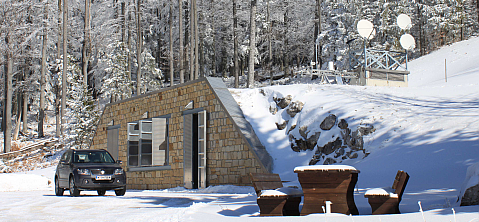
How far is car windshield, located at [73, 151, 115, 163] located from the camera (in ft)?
44.1

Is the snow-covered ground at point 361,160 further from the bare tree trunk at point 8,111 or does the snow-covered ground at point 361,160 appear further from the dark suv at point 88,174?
the bare tree trunk at point 8,111

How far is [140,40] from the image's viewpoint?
36219mm

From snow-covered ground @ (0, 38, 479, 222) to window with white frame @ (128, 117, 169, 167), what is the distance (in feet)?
7.44

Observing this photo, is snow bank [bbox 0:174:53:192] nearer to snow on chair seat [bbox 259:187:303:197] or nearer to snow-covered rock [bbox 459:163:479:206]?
snow on chair seat [bbox 259:187:303:197]

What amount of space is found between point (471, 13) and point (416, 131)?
1840 inches

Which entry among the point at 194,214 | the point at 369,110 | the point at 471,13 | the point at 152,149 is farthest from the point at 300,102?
the point at 471,13

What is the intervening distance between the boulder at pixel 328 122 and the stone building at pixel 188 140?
2.10 m

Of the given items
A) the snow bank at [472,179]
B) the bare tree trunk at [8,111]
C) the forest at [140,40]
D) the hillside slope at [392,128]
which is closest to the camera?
the snow bank at [472,179]

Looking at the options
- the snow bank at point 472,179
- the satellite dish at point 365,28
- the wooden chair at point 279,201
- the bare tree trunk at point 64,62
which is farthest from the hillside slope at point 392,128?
the bare tree trunk at point 64,62

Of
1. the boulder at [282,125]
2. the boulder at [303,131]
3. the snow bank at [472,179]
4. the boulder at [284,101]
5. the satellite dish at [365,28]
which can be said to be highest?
the satellite dish at [365,28]

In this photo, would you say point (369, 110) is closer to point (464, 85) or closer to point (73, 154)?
point (464, 85)

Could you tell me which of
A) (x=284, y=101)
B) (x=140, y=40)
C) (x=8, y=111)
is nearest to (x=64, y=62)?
(x=8, y=111)

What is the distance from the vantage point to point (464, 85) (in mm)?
16719

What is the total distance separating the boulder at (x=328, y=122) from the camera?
14.4m
